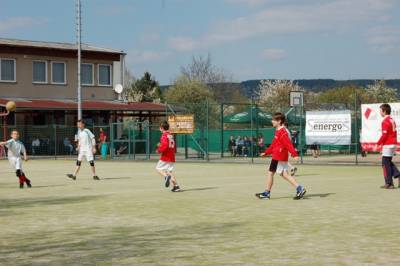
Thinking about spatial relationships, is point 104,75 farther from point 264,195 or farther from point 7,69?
point 264,195

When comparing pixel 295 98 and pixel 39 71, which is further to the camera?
pixel 39 71

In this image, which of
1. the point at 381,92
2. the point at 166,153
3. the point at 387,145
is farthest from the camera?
the point at 381,92

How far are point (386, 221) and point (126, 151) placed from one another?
3642cm

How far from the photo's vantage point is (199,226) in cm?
1134

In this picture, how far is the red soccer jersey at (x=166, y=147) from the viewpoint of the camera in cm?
1820

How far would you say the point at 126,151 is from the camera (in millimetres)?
47438

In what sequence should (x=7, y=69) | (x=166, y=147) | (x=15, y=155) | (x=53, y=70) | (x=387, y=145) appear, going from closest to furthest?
(x=387, y=145)
(x=166, y=147)
(x=15, y=155)
(x=7, y=69)
(x=53, y=70)

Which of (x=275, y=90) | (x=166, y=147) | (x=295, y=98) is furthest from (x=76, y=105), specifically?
(x=275, y=90)

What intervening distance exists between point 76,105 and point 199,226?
40102mm

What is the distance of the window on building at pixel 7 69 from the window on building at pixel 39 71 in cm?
166

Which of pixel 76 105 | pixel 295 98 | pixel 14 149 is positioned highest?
pixel 76 105

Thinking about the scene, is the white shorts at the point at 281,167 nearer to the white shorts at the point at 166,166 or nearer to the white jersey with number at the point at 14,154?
the white shorts at the point at 166,166

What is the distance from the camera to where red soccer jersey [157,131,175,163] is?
59.7ft

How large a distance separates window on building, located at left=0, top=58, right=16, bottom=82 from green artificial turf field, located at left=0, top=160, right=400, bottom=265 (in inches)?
1334
